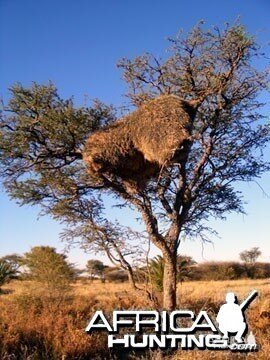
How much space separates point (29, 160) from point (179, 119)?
14.6 ft

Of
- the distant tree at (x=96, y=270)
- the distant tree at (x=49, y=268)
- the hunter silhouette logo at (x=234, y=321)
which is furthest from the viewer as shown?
the distant tree at (x=96, y=270)

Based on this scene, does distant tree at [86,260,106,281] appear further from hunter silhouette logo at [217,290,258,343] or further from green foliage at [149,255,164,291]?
hunter silhouette logo at [217,290,258,343]

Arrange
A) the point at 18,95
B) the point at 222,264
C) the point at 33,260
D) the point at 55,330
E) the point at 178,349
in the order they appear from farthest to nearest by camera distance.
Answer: the point at 222,264 < the point at 33,260 < the point at 18,95 < the point at 55,330 < the point at 178,349

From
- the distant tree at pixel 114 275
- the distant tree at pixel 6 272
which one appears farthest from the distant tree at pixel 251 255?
the distant tree at pixel 6 272

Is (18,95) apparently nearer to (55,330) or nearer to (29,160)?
(29,160)

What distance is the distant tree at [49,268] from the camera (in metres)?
22.6

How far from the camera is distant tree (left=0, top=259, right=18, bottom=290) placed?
2592 cm

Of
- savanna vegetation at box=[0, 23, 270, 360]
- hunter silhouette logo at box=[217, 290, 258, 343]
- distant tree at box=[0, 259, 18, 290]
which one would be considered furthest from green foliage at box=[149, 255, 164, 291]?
distant tree at box=[0, 259, 18, 290]

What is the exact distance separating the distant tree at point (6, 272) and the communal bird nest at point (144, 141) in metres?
15.8

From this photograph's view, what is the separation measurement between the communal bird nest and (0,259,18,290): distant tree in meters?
15.8

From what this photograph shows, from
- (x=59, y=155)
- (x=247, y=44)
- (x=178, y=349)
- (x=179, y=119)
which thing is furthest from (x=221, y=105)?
(x=178, y=349)

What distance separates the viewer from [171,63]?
13438 mm

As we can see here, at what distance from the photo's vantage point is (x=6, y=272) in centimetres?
2633

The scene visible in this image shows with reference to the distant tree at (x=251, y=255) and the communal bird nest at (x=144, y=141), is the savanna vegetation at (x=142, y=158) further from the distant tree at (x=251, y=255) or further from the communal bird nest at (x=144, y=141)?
the distant tree at (x=251, y=255)
